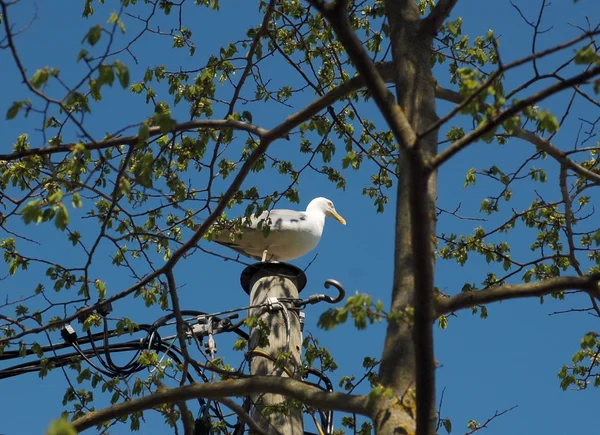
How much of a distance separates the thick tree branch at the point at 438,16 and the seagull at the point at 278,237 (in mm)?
2262

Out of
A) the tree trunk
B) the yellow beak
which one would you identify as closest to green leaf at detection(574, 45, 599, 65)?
the tree trunk

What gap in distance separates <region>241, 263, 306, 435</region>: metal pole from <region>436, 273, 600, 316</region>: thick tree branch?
1.41 meters

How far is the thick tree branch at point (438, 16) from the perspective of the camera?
5.49 m

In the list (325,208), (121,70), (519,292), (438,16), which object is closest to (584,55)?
(519,292)

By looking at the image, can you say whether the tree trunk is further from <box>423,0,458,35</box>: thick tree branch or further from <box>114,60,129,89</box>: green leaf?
<box>114,60,129,89</box>: green leaf

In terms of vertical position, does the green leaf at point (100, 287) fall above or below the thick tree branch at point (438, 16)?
below

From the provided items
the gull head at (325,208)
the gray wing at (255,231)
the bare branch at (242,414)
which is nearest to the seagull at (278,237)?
the gray wing at (255,231)

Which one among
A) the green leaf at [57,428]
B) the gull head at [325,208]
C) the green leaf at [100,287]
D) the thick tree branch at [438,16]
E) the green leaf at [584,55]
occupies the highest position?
the gull head at [325,208]

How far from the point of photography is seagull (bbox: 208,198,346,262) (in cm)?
748

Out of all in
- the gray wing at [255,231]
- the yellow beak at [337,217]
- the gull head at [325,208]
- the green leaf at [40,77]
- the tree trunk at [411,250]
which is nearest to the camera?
the tree trunk at [411,250]

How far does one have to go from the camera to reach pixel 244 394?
473 cm

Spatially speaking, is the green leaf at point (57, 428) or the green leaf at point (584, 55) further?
the green leaf at point (584, 55)

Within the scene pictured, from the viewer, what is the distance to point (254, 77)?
808cm

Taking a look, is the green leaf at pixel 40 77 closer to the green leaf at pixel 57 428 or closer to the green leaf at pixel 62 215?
the green leaf at pixel 62 215
